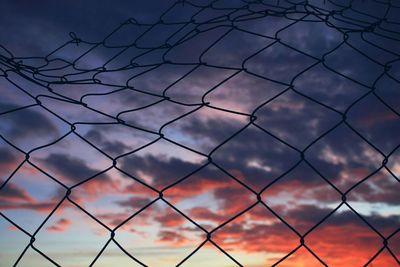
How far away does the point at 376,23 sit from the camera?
3.07 meters

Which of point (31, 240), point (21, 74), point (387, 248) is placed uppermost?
point (21, 74)

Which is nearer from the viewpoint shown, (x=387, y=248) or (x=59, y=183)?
(x=59, y=183)

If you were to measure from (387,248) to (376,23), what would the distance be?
1338 mm

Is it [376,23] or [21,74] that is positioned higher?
[21,74]

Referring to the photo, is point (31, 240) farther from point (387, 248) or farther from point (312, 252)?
point (387, 248)

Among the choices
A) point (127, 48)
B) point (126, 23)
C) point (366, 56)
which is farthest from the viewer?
point (126, 23)

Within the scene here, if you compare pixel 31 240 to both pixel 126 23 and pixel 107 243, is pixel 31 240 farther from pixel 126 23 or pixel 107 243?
pixel 126 23

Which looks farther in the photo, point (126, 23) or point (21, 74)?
point (126, 23)

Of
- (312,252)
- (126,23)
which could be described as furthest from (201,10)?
(312,252)

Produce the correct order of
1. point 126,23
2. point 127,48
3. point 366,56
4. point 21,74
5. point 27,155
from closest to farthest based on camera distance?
point 27,155
point 21,74
point 366,56
point 127,48
point 126,23

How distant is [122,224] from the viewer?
2148 mm

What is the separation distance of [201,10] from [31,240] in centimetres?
159

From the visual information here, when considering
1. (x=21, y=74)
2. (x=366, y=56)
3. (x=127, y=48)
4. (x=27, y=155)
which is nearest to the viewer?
(x=27, y=155)

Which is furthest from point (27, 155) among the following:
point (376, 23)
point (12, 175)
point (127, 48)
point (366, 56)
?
point (376, 23)
